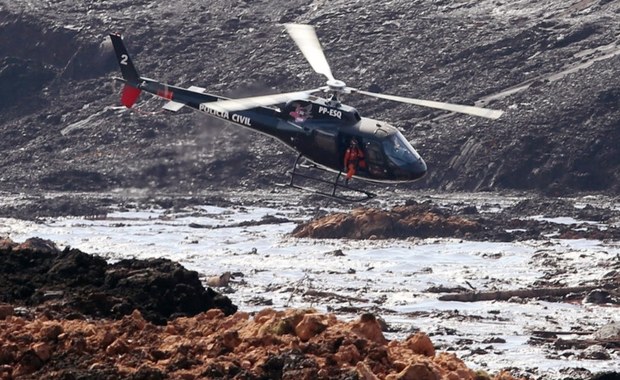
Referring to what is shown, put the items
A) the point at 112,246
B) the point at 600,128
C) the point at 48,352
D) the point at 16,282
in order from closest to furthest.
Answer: the point at 48,352 < the point at 16,282 < the point at 112,246 < the point at 600,128

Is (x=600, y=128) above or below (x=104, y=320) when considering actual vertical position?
below

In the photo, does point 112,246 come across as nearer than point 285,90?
Yes

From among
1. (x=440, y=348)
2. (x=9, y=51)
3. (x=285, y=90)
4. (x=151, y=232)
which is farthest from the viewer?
(x=9, y=51)

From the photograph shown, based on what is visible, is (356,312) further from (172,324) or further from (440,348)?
(172,324)

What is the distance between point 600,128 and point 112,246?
80.1 feet

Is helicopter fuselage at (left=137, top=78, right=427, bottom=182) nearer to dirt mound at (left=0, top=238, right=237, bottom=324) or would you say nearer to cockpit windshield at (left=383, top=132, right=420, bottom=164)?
cockpit windshield at (left=383, top=132, right=420, bottom=164)

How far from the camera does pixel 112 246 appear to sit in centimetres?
5497

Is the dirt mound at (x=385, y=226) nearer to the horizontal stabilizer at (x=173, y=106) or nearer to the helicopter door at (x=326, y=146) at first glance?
the horizontal stabilizer at (x=173, y=106)

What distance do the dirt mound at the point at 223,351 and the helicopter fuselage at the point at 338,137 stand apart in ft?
41.8

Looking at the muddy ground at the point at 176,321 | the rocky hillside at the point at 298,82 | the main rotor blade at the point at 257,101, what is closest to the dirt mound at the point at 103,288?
the muddy ground at the point at 176,321

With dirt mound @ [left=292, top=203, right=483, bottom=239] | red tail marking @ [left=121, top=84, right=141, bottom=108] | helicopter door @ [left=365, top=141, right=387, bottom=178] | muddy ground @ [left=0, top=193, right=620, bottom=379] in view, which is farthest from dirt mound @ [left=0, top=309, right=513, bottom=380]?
dirt mound @ [left=292, top=203, right=483, bottom=239]

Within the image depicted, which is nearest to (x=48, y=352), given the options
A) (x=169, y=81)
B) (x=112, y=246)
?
(x=112, y=246)

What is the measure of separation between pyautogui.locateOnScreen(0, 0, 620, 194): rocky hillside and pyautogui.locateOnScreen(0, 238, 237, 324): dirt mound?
1317 inches

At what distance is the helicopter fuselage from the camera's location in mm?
35344
